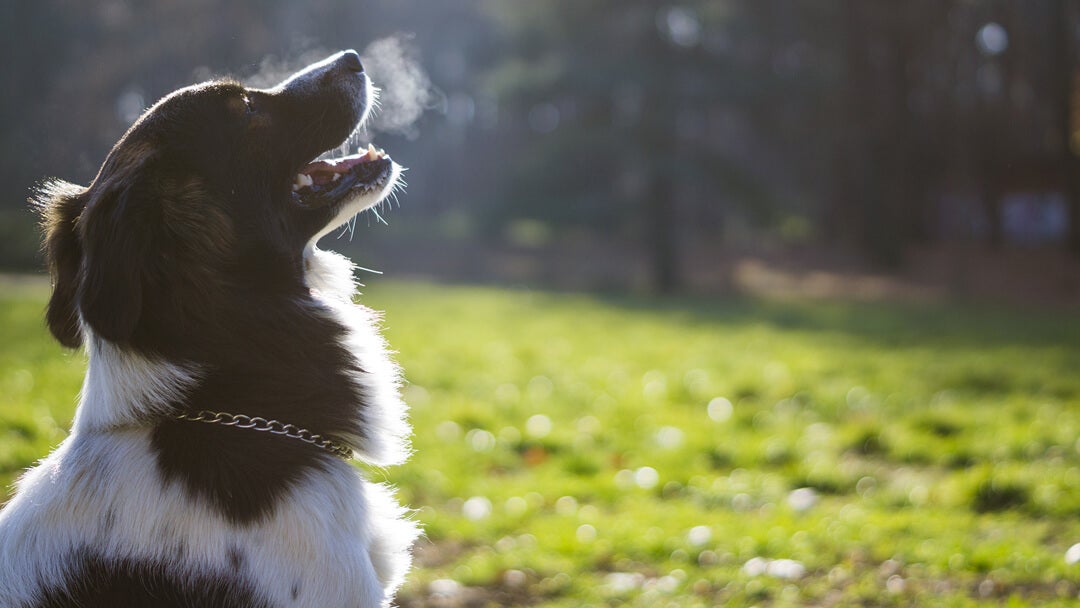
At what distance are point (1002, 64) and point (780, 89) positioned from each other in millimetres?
11863

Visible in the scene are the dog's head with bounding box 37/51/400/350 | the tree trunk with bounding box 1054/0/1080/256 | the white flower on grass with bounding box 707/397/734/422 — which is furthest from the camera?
the tree trunk with bounding box 1054/0/1080/256

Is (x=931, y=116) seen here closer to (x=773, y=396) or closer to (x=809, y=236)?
(x=809, y=236)

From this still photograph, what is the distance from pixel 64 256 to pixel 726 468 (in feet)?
14.4

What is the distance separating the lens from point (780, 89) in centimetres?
1984

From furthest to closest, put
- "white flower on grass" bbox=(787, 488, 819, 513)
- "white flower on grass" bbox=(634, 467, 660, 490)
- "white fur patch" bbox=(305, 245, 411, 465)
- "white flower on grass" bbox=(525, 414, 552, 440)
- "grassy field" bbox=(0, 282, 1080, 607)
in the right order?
"white flower on grass" bbox=(525, 414, 552, 440) < "white flower on grass" bbox=(634, 467, 660, 490) < "white flower on grass" bbox=(787, 488, 819, 513) < "grassy field" bbox=(0, 282, 1080, 607) < "white fur patch" bbox=(305, 245, 411, 465)

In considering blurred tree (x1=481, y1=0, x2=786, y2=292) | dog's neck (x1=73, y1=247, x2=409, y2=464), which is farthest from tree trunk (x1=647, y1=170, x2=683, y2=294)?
dog's neck (x1=73, y1=247, x2=409, y2=464)

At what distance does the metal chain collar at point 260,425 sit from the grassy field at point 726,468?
2.77 feet

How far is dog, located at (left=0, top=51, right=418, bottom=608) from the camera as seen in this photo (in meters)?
2.11

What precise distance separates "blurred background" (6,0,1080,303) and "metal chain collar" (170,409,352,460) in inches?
416

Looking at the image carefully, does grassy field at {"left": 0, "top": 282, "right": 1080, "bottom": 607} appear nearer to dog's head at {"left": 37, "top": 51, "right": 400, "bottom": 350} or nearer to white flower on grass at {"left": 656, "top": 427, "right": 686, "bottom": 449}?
white flower on grass at {"left": 656, "top": 427, "right": 686, "bottom": 449}

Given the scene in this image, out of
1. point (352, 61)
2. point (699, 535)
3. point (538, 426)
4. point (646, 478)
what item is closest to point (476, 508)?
point (646, 478)

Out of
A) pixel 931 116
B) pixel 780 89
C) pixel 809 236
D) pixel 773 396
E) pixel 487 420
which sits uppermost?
pixel 931 116

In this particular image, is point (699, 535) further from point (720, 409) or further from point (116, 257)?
point (116, 257)

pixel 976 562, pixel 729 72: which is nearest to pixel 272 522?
pixel 976 562
